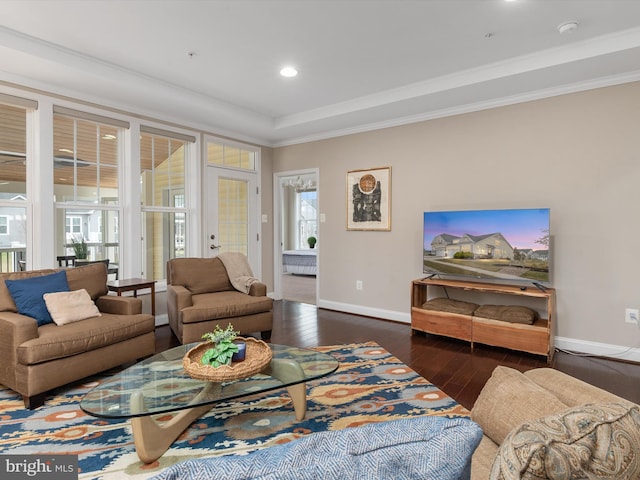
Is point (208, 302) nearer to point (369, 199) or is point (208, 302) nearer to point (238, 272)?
point (238, 272)

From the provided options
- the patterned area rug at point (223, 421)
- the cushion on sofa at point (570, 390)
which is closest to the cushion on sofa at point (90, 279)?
the patterned area rug at point (223, 421)

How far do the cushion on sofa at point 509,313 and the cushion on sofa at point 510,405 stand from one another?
2.50m

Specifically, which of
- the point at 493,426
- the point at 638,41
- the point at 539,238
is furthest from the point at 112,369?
the point at 638,41

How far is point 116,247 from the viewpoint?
430 centimetres

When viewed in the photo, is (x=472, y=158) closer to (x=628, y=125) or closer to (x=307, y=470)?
(x=628, y=125)

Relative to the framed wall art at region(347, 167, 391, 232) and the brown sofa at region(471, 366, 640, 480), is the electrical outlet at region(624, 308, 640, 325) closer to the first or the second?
the framed wall art at region(347, 167, 391, 232)

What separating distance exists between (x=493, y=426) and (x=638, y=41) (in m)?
3.21

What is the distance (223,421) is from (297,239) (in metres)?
8.44

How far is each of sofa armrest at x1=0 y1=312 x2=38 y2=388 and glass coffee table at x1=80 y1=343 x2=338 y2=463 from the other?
88 cm

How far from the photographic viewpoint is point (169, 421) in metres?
2.13

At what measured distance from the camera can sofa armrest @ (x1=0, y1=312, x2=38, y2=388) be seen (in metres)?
Answer: 2.48

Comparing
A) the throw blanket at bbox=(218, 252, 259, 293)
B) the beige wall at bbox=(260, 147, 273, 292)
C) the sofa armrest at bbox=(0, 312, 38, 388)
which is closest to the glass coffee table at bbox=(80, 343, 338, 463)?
the sofa armrest at bbox=(0, 312, 38, 388)

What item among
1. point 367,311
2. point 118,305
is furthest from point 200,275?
point 367,311

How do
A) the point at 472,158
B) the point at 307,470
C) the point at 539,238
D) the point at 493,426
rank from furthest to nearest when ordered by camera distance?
the point at 472,158 → the point at 539,238 → the point at 493,426 → the point at 307,470
